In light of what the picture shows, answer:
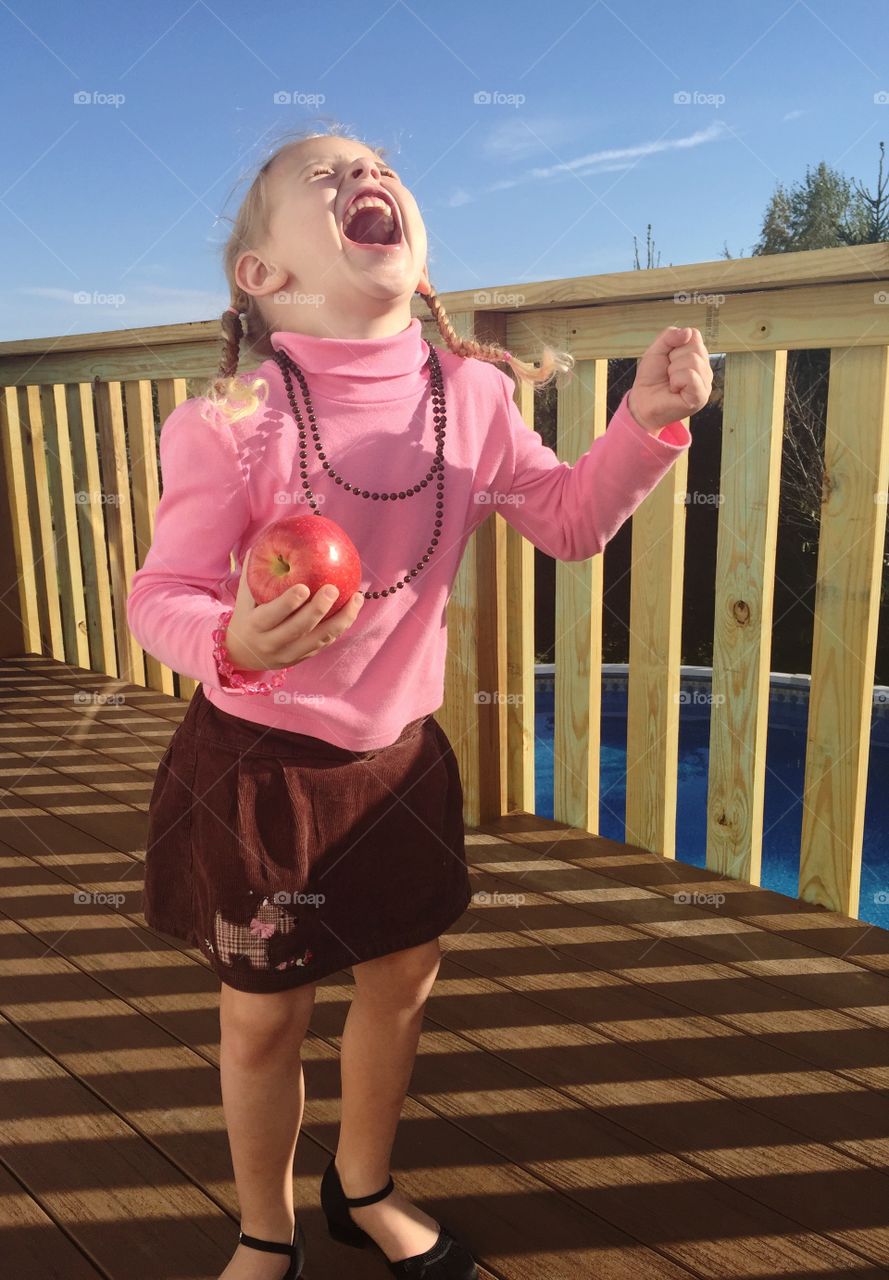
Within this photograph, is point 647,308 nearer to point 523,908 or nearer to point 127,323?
point 523,908

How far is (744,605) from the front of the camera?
Answer: 214 centimetres

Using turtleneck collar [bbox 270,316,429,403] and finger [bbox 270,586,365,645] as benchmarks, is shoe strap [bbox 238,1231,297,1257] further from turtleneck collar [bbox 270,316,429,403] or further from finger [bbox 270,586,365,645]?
turtleneck collar [bbox 270,316,429,403]

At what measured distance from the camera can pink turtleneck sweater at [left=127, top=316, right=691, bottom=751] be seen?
40.8 inches

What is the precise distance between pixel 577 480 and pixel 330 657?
0.38m

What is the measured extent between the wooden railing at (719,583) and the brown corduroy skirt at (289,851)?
1.13m

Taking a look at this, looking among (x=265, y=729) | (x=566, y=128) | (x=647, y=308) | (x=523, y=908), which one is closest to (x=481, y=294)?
(x=647, y=308)

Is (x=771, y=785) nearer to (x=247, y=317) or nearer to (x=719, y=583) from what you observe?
(x=719, y=583)

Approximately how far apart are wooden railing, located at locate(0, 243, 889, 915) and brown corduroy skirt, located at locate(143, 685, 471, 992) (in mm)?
1133

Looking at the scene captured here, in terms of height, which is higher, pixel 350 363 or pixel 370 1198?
pixel 350 363

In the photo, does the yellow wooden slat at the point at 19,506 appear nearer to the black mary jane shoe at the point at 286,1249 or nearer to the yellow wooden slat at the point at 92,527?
the yellow wooden slat at the point at 92,527

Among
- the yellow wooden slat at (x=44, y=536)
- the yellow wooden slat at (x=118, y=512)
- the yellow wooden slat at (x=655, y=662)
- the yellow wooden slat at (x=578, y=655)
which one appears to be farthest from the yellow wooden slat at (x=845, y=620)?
the yellow wooden slat at (x=44, y=536)

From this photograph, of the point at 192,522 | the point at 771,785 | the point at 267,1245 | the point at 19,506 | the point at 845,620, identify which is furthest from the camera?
the point at 771,785

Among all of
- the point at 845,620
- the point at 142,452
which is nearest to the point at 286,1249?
the point at 845,620

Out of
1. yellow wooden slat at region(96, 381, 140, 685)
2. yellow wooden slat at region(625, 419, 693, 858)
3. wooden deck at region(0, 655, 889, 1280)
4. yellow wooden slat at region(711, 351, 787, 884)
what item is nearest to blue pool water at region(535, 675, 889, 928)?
yellow wooden slat at region(96, 381, 140, 685)
